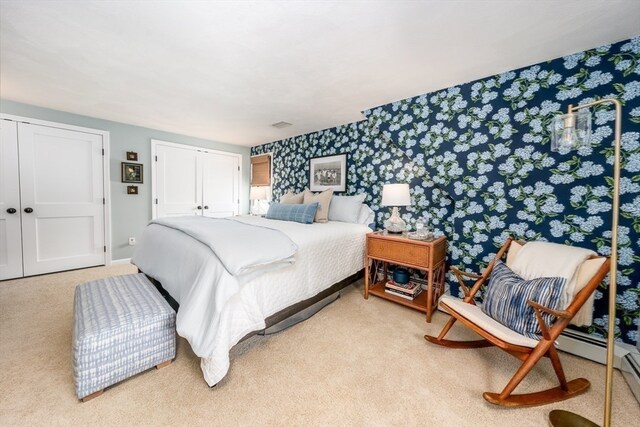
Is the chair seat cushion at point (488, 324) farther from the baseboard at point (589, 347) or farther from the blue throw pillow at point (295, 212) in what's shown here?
the blue throw pillow at point (295, 212)

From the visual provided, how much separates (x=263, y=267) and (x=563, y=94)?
267cm

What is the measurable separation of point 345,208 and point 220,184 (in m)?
2.86

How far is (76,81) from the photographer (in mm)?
2408

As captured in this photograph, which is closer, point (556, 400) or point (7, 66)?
point (556, 400)

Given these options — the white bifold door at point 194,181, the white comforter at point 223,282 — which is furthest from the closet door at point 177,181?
the white comforter at point 223,282

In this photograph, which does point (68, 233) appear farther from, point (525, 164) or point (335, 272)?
point (525, 164)

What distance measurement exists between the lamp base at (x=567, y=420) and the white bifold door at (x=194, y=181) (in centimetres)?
491

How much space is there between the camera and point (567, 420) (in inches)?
50.6

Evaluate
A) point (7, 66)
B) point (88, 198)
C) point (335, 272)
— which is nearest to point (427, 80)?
point (335, 272)

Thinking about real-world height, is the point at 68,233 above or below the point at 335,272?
above

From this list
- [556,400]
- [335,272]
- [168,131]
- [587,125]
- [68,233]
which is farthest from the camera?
[168,131]

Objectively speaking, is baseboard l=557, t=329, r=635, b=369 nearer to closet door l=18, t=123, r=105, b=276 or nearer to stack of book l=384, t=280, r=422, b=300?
stack of book l=384, t=280, r=422, b=300

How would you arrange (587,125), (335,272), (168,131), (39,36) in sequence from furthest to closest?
(168,131)
(335,272)
(39,36)
(587,125)

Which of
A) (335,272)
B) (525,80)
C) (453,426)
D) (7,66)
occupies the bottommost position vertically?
(453,426)
